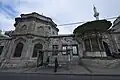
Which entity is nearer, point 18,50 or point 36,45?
point 18,50

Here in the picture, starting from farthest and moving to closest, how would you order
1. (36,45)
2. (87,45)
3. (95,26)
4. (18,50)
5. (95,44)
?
(36,45) → (18,50) → (95,26) → (87,45) → (95,44)

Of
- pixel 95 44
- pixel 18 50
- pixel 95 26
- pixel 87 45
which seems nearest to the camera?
pixel 95 44

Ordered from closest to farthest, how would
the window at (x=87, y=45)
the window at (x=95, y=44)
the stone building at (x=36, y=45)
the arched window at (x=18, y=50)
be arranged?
the window at (x=95, y=44) < the window at (x=87, y=45) < the stone building at (x=36, y=45) < the arched window at (x=18, y=50)

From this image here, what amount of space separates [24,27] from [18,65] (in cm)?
895

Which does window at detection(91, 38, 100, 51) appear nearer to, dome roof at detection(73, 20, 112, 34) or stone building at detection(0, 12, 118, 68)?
stone building at detection(0, 12, 118, 68)

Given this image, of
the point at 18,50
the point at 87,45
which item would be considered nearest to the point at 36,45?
the point at 18,50

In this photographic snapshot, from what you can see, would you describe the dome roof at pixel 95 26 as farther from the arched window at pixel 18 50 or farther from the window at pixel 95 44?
the arched window at pixel 18 50

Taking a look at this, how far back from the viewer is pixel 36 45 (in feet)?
A: 55.8

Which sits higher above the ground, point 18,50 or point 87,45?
point 87,45

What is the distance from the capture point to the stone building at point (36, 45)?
15.1 m

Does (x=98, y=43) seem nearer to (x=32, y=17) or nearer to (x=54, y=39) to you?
(x=54, y=39)

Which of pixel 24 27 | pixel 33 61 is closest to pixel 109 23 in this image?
pixel 33 61

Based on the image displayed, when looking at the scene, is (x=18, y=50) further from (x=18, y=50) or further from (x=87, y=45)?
(x=87, y=45)

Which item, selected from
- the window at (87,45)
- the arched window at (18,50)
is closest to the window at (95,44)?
the window at (87,45)
